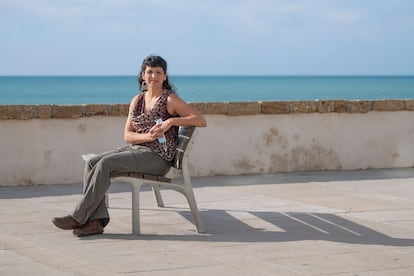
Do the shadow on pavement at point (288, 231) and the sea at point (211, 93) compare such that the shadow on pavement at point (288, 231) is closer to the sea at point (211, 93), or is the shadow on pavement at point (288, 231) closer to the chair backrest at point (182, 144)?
the chair backrest at point (182, 144)

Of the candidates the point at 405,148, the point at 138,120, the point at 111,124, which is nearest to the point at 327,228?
the point at 138,120

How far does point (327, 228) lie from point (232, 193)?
88.7 inches

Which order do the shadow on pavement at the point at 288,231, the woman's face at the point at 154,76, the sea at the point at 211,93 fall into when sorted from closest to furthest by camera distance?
the shadow on pavement at the point at 288,231 → the woman's face at the point at 154,76 → the sea at the point at 211,93

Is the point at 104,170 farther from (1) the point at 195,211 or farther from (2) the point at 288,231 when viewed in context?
(2) the point at 288,231

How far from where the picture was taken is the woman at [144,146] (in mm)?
7305

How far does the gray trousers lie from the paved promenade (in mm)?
184

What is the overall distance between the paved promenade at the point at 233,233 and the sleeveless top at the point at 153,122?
0.59 metres

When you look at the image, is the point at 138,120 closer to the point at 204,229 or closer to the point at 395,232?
the point at 204,229

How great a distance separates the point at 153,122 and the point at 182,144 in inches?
12.8

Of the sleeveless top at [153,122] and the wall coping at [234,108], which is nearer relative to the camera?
the sleeveless top at [153,122]

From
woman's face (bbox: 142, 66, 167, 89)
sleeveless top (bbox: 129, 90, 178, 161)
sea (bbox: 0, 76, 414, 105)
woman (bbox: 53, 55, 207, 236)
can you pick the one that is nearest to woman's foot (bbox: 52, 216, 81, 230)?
woman (bbox: 53, 55, 207, 236)

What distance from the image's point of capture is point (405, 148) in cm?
1195

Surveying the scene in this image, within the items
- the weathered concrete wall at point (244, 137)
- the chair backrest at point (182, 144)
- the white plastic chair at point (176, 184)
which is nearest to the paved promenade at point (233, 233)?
the white plastic chair at point (176, 184)

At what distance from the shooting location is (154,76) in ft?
25.3
